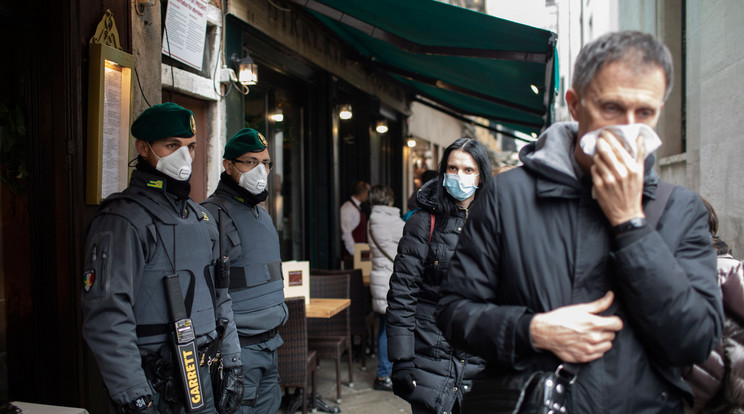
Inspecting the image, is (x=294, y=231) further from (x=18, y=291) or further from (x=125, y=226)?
(x=125, y=226)

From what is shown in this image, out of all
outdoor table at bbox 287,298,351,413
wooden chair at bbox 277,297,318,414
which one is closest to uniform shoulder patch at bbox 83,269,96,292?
wooden chair at bbox 277,297,318,414

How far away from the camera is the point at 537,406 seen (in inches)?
51.4

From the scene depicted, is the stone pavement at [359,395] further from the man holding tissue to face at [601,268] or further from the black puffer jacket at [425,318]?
the man holding tissue to face at [601,268]

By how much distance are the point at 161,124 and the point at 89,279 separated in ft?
2.45

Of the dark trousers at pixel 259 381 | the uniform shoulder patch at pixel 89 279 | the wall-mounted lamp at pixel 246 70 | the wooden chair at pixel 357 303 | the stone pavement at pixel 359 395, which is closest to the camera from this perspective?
the uniform shoulder patch at pixel 89 279

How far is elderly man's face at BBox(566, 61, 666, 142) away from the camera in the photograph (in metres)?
1.29

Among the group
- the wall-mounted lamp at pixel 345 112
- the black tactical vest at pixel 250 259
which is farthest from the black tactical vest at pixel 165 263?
the wall-mounted lamp at pixel 345 112

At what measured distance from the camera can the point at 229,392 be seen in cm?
258

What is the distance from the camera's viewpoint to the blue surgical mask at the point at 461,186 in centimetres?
300

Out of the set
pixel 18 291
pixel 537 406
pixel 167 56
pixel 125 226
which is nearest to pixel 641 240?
pixel 537 406

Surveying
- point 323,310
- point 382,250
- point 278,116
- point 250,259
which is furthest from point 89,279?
point 278,116

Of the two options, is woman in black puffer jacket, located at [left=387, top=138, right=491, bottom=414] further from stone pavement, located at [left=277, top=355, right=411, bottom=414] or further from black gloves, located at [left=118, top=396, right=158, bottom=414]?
stone pavement, located at [left=277, top=355, right=411, bottom=414]

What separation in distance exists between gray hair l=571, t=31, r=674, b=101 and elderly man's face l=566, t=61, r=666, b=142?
0.01m

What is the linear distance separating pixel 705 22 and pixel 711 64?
15.2 inches
